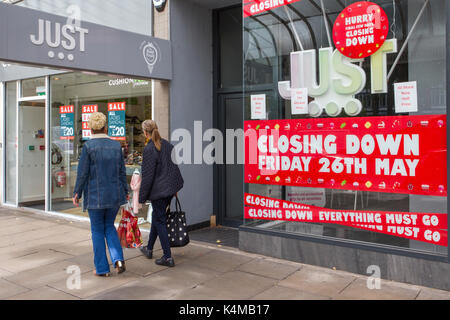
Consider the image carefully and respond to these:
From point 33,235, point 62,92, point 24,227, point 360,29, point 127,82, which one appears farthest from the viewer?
point 62,92

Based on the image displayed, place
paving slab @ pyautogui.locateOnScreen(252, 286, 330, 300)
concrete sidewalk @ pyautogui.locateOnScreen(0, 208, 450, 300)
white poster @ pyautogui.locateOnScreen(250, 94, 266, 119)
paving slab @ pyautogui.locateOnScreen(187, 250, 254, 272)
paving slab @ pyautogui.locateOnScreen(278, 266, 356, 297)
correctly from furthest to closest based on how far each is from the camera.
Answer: white poster @ pyautogui.locateOnScreen(250, 94, 266, 119) < paving slab @ pyautogui.locateOnScreen(187, 250, 254, 272) < paving slab @ pyautogui.locateOnScreen(278, 266, 356, 297) < concrete sidewalk @ pyautogui.locateOnScreen(0, 208, 450, 300) < paving slab @ pyautogui.locateOnScreen(252, 286, 330, 300)

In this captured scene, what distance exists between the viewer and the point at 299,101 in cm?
539

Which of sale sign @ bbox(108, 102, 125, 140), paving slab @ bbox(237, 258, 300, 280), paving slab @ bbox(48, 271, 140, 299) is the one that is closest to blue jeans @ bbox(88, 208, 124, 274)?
paving slab @ bbox(48, 271, 140, 299)

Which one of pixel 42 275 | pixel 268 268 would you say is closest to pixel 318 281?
pixel 268 268

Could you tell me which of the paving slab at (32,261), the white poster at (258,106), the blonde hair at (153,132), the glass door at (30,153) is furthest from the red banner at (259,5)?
the glass door at (30,153)

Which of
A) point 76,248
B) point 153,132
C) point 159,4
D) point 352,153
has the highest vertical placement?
point 159,4

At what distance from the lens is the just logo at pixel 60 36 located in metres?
5.02

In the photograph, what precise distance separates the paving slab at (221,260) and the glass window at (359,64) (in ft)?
1.70

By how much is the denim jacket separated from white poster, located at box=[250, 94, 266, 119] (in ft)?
6.85

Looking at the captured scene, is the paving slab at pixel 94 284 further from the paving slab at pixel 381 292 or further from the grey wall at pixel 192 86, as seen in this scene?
the grey wall at pixel 192 86

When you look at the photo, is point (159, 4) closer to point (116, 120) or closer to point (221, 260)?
point (116, 120)

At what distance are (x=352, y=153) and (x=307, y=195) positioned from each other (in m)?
0.81

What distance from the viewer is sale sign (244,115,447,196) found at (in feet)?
14.5

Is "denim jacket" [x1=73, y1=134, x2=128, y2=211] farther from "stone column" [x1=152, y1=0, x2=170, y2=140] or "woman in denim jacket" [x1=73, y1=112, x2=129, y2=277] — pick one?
"stone column" [x1=152, y1=0, x2=170, y2=140]
